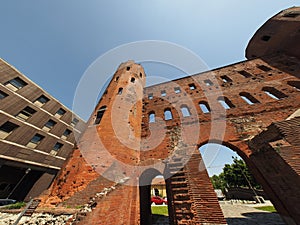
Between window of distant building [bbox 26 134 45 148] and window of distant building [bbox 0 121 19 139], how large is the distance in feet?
6.45

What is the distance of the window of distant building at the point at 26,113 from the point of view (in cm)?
1583

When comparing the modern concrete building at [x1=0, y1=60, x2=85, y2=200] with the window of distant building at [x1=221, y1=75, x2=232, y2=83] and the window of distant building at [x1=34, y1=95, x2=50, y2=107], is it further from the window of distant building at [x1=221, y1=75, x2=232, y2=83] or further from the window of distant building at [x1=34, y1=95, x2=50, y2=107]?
the window of distant building at [x1=221, y1=75, x2=232, y2=83]

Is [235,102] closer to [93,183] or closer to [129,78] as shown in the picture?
[129,78]

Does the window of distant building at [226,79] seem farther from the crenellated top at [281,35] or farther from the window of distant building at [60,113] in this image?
the window of distant building at [60,113]

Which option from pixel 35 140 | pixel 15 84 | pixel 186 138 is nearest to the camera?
pixel 186 138

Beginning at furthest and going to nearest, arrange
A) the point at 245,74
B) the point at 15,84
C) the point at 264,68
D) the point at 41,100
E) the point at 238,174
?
1. the point at 238,174
2. the point at 41,100
3. the point at 15,84
4. the point at 245,74
5. the point at 264,68

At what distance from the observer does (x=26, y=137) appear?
1514cm

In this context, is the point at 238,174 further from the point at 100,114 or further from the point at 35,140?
the point at 35,140

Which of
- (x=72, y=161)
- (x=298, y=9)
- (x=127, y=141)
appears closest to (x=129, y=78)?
(x=127, y=141)

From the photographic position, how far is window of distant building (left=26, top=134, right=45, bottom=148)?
612 inches

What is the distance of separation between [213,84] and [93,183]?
1143 cm

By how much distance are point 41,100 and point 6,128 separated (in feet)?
20.5

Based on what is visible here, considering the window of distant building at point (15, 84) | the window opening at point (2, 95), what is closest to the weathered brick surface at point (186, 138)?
the window opening at point (2, 95)

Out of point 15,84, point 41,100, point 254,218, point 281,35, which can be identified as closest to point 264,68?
point 281,35
